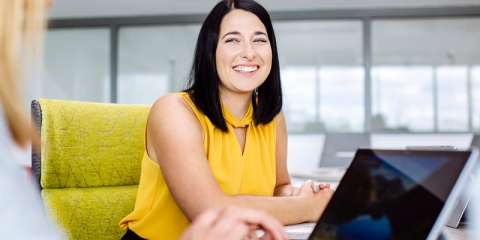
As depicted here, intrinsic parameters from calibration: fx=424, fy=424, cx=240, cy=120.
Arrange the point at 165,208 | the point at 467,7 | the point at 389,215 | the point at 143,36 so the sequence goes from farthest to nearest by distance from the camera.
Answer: the point at 143,36 → the point at 467,7 → the point at 165,208 → the point at 389,215

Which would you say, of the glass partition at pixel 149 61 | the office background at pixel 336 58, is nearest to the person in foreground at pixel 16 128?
the office background at pixel 336 58

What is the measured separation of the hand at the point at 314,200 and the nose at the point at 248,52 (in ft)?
1.54

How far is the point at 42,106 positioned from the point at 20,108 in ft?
3.31

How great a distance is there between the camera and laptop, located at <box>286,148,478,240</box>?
575mm

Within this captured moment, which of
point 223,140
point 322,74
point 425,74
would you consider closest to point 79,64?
point 322,74

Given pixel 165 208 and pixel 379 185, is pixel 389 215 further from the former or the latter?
pixel 165 208

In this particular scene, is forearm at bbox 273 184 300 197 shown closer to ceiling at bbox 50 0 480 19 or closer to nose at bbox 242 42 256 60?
nose at bbox 242 42 256 60

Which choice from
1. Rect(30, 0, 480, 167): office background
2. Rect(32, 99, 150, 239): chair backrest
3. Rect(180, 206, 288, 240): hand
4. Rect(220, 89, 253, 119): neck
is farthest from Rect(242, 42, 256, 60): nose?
Rect(30, 0, 480, 167): office background

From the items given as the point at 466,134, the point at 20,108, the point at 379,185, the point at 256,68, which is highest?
the point at 256,68

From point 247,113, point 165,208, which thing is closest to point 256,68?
point 247,113

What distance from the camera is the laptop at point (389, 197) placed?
22.6 inches

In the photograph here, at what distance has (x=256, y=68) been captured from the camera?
56.6 inches

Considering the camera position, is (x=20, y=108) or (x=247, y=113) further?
(x=247, y=113)

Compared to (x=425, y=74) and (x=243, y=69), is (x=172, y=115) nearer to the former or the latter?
(x=243, y=69)
